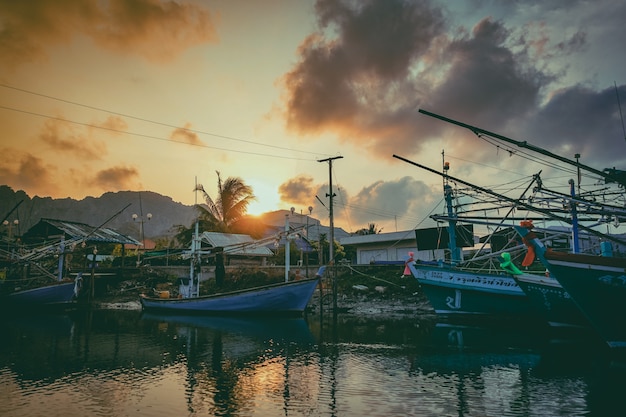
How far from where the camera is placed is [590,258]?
14742 mm

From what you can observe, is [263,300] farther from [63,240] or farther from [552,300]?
[63,240]

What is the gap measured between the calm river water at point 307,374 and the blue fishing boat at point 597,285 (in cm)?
126

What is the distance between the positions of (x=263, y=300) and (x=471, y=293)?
565 inches

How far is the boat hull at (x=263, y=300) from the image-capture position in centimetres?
2905

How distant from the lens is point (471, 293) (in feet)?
85.8

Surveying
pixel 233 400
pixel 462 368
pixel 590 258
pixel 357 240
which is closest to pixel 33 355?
pixel 233 400

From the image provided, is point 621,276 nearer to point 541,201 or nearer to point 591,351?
point 591,351

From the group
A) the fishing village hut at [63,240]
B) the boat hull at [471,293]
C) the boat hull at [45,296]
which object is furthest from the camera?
the fishing village hut at [63,240]

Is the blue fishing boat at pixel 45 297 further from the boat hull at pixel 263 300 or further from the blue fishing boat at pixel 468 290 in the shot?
the blue fishing boat at pixel 468 290

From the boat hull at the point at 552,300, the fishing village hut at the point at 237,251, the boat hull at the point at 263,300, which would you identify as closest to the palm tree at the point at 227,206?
the fishing village hut at the point at 237,251

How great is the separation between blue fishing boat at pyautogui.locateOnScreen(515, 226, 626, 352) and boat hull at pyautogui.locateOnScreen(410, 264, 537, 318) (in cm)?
890

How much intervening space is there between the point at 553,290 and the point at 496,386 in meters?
10.6

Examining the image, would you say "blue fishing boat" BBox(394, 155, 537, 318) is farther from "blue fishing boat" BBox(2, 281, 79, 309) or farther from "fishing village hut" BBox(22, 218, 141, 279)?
"fishing village hut" BBox(22, 218, 141, 279)

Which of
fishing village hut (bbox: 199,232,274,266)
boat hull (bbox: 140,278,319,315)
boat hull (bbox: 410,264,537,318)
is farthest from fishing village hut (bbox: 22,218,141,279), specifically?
boat hull (bbox: 410,264,537,318)
